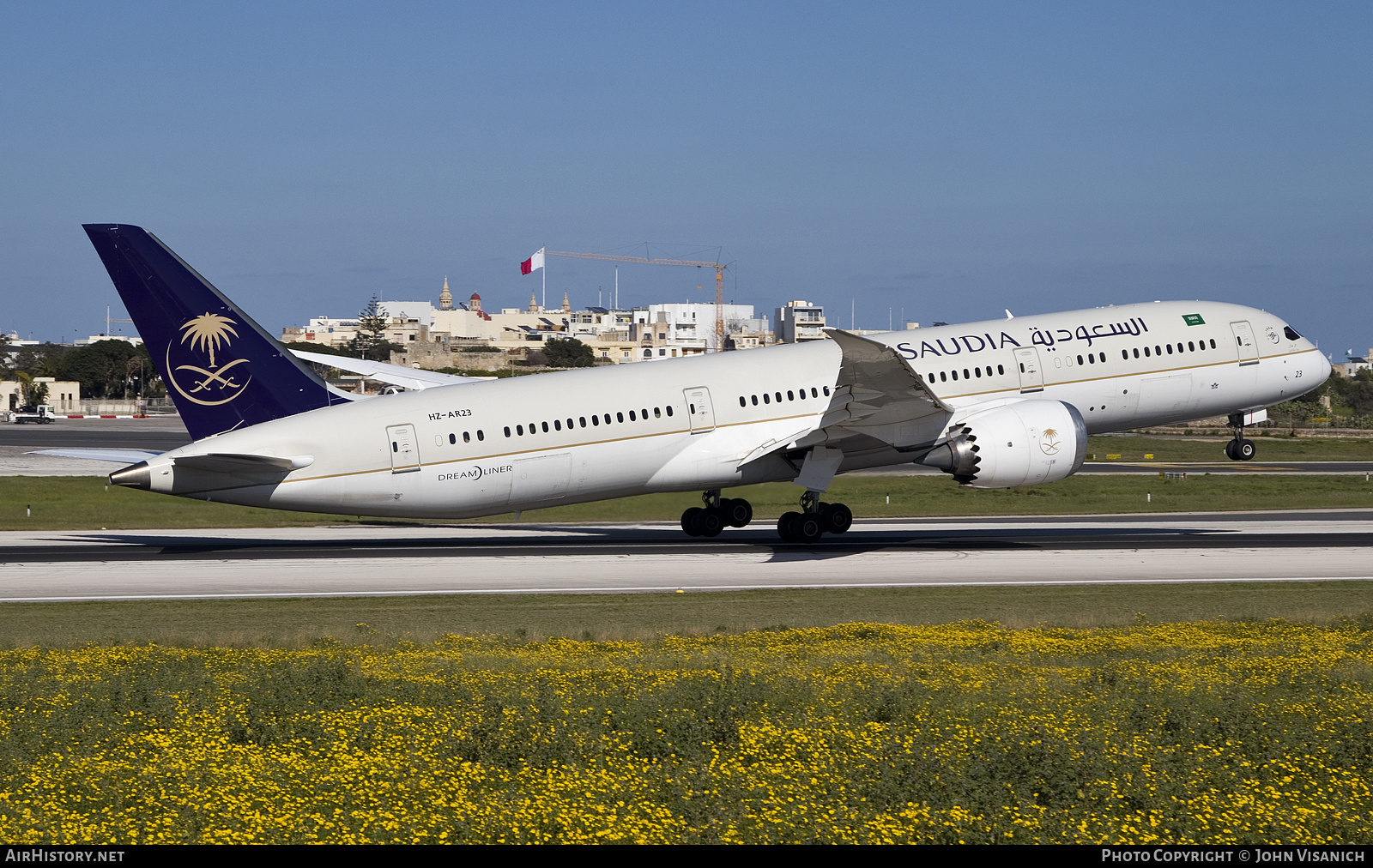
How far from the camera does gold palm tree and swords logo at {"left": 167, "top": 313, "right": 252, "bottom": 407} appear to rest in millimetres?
34188

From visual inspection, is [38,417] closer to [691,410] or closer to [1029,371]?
[691,410]

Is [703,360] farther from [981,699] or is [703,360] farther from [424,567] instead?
[981,699]

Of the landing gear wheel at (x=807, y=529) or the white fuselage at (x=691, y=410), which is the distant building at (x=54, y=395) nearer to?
the white fuselage at (x=691, y=410)

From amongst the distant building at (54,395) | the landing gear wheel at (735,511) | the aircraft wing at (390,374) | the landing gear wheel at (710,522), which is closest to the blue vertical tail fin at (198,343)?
the aircraft wing at (390,374)

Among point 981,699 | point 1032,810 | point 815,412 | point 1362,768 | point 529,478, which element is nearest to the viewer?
point 1032,810

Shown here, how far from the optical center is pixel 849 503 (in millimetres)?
55281

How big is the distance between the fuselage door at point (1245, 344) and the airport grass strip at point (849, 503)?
38.2ft

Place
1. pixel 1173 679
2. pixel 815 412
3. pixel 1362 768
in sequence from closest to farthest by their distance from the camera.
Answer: pixel 1362 768 → pixel 1173 679 → pixel 815 412

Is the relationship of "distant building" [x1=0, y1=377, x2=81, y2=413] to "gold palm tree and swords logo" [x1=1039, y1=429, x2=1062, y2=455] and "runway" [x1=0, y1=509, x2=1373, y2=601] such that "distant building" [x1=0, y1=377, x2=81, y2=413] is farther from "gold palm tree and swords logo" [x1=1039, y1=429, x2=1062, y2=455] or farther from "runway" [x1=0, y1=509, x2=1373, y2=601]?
"gold palm tree and swords logo" [x1=1039, y1=429, x2=1062, y2=455]

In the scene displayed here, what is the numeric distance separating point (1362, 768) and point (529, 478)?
83.8 feet

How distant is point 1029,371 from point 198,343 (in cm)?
2476

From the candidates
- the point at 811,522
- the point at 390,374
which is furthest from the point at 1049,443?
the point at 390,374

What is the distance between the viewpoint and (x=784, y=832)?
1112 cm
